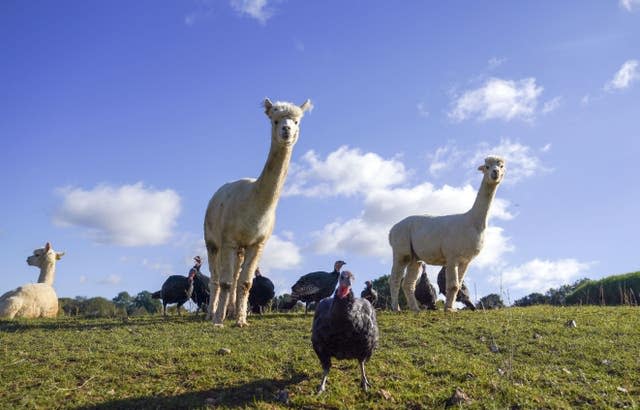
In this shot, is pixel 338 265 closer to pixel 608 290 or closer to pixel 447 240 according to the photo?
pixel 447 240

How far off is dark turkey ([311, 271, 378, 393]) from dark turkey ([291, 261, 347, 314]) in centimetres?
895

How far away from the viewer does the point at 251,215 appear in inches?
440

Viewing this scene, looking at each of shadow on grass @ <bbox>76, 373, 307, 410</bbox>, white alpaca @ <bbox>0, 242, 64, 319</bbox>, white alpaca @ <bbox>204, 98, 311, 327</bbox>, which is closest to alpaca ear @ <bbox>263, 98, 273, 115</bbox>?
white alpaca @ <bbox>204, 98, 311, 327</bbox>

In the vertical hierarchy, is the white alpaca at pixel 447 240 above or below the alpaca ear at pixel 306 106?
below

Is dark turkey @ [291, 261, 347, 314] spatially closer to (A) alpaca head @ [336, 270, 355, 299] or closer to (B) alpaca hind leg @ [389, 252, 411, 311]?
(B) alpaca hind leg @ [389, 252, 411, 311]

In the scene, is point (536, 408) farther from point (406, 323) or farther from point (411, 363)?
point (406, 323)

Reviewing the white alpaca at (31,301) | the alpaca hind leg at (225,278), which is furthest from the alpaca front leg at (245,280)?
the white alpaca at (31,301)

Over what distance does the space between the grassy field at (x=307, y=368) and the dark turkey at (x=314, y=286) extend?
4.48 m

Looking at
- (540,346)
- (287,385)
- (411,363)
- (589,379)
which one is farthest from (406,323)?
(287,385)

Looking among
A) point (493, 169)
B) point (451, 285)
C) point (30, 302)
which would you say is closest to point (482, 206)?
point (493, 169)

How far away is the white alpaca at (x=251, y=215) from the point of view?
10.9 metres

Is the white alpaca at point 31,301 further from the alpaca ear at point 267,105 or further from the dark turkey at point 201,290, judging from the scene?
the alpaca ear at point 267,105

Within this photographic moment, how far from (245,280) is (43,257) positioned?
11441 millimetres

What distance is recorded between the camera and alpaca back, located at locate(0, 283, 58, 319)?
16.0 meters
